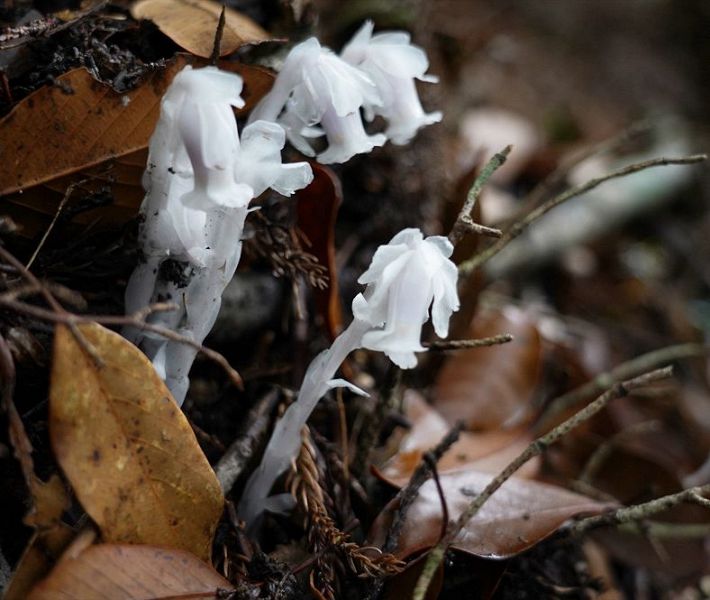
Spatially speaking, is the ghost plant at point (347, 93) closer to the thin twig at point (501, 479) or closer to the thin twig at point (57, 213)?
the thin twig at point (57, 213)

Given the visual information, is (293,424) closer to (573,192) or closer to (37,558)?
(37,558)

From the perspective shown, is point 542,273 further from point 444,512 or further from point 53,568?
point 53,568

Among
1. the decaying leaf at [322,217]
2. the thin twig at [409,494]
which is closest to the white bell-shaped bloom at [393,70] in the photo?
the decaying leaf at [322,217]

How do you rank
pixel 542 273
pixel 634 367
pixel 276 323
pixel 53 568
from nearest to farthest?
pixel 53 568
pixel 276 323
pixel 634 367
pixel 542 273

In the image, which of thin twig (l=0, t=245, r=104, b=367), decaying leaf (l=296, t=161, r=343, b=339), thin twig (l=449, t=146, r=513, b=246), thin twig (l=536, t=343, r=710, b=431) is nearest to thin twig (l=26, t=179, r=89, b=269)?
thin twig (l=0, t=245, r=104, b=367)

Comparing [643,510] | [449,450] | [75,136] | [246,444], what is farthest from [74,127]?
[643,510]

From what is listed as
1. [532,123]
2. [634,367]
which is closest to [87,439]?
[634,367]

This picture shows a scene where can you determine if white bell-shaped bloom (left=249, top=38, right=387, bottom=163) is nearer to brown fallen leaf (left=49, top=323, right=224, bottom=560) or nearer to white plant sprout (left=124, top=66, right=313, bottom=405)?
white plant sprout (left=124, top=66, right=313, bottom=405)
